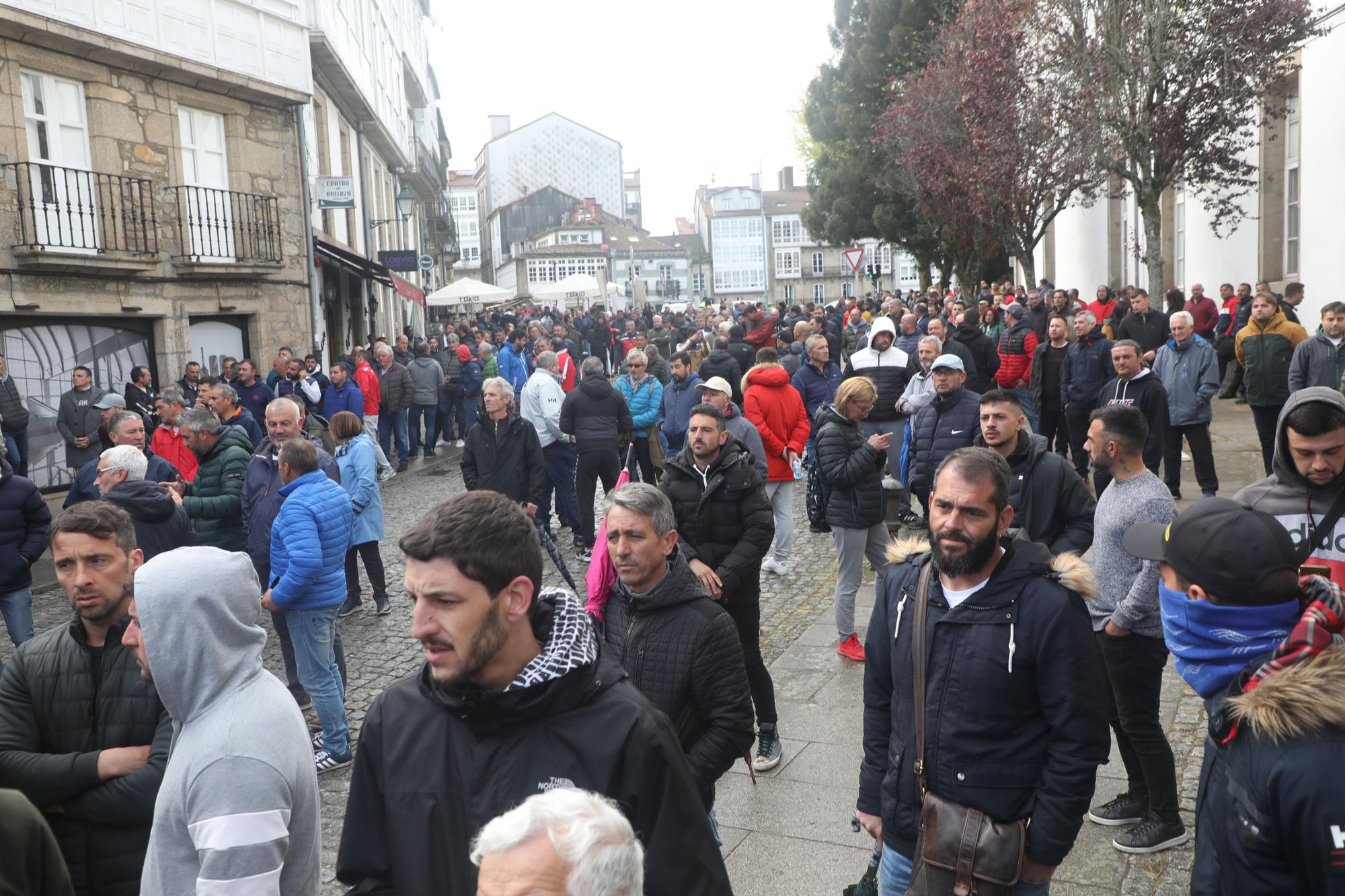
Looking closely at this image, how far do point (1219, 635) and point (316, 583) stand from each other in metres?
4.58

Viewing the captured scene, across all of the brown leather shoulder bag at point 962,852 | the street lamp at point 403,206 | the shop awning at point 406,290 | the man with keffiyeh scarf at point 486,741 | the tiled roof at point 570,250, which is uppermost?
the tiled roof at point 570,250

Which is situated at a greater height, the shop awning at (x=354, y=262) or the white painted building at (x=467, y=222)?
the white painted building at (x=467, y=222)

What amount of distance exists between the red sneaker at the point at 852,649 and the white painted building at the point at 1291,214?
36.9 feet

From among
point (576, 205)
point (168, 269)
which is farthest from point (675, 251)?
point (168, 269)

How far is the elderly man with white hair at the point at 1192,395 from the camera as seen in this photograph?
32.9 feet

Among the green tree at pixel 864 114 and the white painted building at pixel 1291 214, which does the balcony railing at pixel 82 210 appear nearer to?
the white painted building at pixel 1291 214

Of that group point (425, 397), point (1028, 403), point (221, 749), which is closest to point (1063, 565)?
point (221, 749)

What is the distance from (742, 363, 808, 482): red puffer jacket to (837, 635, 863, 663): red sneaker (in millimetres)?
2272

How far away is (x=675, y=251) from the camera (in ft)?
331

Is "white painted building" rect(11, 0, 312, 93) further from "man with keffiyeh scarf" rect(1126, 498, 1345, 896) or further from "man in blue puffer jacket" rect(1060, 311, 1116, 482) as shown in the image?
"man with keffiyeh scarf" rect(1126, 498, 1345, 896)

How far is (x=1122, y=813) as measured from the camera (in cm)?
464

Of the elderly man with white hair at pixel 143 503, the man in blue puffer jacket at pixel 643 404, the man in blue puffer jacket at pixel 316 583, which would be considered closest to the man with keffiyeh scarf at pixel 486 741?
the man in blue puffer jacket at pixel 316 583

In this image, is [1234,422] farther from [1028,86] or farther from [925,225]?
[925,225]

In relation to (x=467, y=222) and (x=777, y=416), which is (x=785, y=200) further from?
(x=777, y=416)
